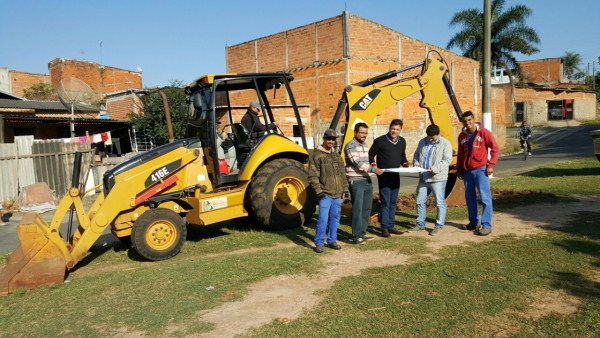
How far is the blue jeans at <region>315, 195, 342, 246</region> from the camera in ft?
21.2

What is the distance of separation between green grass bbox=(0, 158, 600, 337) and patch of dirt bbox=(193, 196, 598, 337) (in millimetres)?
94

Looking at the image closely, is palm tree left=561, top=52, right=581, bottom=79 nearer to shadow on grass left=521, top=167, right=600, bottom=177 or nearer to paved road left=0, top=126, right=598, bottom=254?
paved road left=0, top=126, right=598, bottom=254

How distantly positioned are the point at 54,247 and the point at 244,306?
2.85m

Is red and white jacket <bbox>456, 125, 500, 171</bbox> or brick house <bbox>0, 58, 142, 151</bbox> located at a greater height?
brick house <bbox>0, 58, 142, 151</bbox>

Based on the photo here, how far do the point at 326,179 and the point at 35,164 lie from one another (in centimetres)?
1106

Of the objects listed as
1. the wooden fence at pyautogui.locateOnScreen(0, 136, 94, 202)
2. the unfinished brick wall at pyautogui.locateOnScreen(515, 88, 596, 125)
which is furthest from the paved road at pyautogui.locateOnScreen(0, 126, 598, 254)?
the unfinished brick wall at pyautogui.locateOnScreen(515, 88, 596, 125)

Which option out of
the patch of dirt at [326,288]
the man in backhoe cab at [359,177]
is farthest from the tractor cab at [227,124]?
the patch of dirt at [326,288]

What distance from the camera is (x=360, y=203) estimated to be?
22.2 ft

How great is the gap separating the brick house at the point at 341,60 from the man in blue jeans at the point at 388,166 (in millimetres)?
13799

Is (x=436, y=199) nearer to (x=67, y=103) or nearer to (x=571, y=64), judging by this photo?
(x=67, y=103)

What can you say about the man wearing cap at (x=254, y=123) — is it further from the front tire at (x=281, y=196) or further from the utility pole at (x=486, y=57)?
the utility pole at (x=486, y=57)

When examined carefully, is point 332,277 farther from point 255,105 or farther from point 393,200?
point 255,105

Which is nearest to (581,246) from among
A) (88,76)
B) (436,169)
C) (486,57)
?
(436,169)

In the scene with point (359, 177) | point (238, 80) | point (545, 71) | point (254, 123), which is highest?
point (545, 71)
